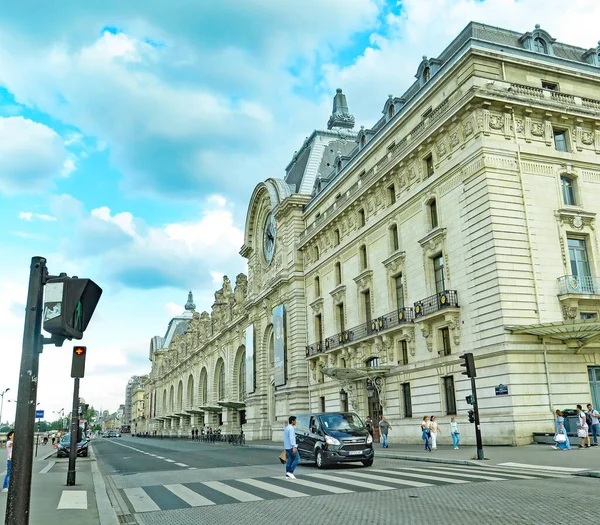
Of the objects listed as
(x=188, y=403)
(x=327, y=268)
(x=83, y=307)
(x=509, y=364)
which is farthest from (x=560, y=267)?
(x=188, y=403)

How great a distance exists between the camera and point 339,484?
14523 mm

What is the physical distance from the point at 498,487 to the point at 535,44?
90.5 ft

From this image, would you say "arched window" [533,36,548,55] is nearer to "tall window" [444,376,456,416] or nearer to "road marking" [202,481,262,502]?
"tall window" [444,376,456,416]

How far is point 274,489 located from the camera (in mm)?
14102

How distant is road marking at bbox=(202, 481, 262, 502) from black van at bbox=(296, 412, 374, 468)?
14.3 feet

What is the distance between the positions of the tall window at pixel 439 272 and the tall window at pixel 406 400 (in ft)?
20.0

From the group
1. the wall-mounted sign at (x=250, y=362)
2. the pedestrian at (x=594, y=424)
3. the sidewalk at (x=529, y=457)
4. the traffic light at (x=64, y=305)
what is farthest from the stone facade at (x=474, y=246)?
the traffic light at (x=64, y=305)

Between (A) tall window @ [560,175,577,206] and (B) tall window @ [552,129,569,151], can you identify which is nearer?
(A) tall window @ [560,175,577,206]

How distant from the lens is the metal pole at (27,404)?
14.5ft

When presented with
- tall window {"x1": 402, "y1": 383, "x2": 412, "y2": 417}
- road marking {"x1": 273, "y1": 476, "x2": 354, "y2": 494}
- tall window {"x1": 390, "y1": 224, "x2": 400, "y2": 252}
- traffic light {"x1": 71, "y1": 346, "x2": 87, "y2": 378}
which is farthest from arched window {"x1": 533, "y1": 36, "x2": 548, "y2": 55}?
traffic light {"x1": 71, "y1": 346, "x2": 87, "y2": 378}

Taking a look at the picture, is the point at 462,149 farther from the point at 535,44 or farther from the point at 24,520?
the point at 24,520

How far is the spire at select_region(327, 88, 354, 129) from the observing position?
62.2 meters

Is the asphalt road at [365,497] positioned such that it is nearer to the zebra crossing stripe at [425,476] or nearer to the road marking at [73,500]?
the zebra crossing stripe at [425,476]

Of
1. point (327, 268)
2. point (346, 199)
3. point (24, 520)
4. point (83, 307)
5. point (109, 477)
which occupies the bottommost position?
point (109, 477)
